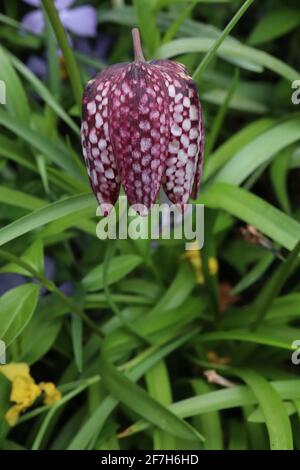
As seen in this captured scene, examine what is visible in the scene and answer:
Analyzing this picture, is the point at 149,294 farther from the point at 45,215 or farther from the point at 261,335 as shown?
the point at 45,215

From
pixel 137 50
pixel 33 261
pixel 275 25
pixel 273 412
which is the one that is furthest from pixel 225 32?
pixel 275 25

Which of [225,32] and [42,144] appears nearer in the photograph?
[225,32]

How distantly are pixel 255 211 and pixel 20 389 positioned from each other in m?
0.41

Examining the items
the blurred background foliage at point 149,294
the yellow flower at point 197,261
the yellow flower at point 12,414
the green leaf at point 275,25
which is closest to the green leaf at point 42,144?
the blurred background foliage at point 149,294

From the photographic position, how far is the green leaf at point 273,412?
108 centimetres

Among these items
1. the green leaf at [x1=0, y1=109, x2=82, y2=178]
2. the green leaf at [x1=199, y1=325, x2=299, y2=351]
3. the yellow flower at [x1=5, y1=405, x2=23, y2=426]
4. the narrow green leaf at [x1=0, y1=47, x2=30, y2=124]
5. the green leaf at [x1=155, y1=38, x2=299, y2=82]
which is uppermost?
the green leaf at [x1=155, y1=38, x2=299, y2=82]

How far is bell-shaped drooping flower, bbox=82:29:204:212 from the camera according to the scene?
888 mm

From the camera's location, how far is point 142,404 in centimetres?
115

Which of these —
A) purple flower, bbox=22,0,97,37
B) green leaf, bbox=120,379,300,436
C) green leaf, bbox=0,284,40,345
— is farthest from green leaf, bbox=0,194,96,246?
purple flower, bbox=22,0,97,37

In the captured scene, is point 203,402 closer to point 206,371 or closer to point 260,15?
point 206,371

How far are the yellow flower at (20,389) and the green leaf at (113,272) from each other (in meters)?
0.17

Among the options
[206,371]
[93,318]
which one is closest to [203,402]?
[206,371]

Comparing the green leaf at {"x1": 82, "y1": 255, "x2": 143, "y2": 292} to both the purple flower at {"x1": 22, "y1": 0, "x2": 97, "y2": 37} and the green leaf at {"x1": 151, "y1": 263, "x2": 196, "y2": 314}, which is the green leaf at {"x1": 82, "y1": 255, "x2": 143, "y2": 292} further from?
the purple flower at {"x1": 22, "y1": 0, "x2": 97, "y2": 37}

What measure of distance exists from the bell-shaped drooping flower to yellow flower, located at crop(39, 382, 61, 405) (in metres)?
0.33
